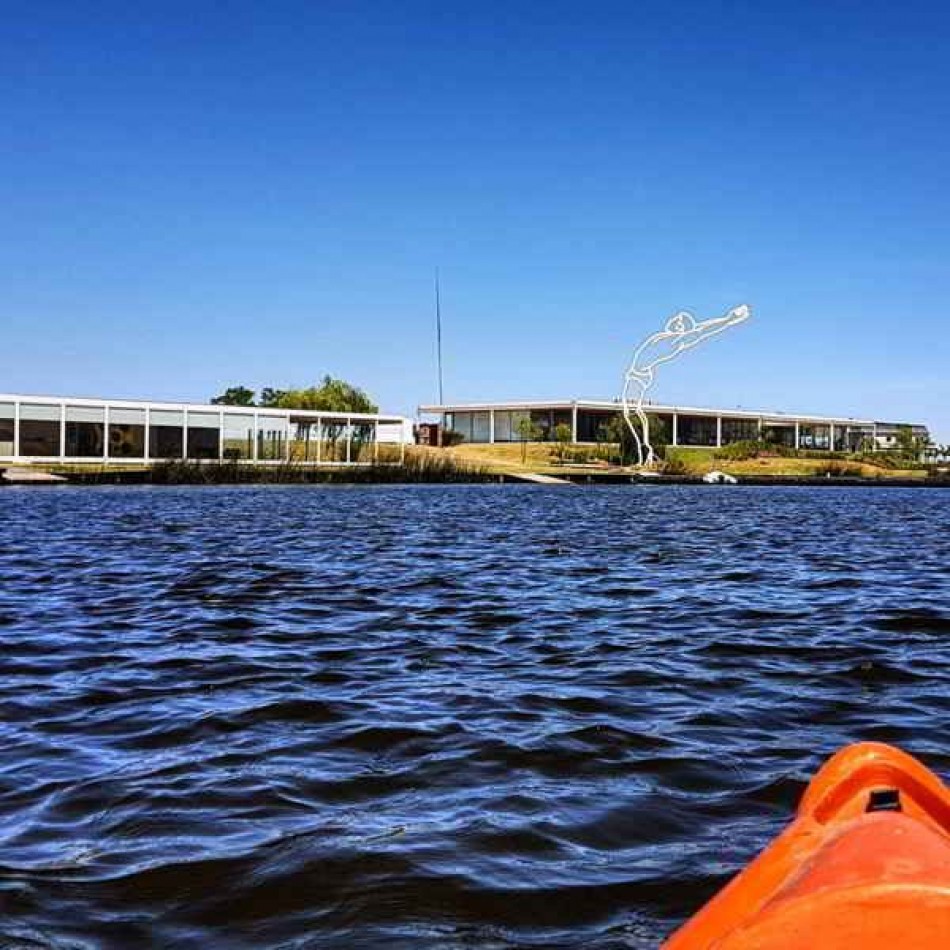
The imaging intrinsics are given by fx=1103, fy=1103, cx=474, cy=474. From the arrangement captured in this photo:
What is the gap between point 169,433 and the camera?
249ft

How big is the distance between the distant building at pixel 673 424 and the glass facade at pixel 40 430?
180 ft

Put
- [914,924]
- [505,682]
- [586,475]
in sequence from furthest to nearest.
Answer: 1. [586,475]
2. [505,682]
3. [914,924]

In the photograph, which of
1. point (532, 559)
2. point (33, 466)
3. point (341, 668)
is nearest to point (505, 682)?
point (341, 668)

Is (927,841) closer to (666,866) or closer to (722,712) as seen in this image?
(666,866)

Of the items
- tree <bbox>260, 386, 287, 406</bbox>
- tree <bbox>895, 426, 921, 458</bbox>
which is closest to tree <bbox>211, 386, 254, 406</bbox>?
tree <bbox>260, 386, 287, 406</bbox>

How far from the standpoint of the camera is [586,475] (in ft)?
278

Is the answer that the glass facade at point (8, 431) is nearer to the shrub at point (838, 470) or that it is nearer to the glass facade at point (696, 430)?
A: the shrub at point (838, 470)

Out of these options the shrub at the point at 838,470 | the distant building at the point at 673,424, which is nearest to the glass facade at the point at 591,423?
the distant building at the point at 673,424

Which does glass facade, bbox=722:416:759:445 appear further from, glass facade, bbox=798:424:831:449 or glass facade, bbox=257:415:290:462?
glass facade, bbox=257:415:290:462

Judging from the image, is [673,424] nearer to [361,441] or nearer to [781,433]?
[781,433]

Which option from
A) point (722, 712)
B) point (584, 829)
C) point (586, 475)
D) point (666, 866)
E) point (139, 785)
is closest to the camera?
point (666, 866)

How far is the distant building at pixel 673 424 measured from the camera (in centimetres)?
11662

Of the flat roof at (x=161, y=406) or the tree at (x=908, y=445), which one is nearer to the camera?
the flat roof at (x=161, y=406)

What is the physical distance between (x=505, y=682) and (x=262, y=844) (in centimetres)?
361
